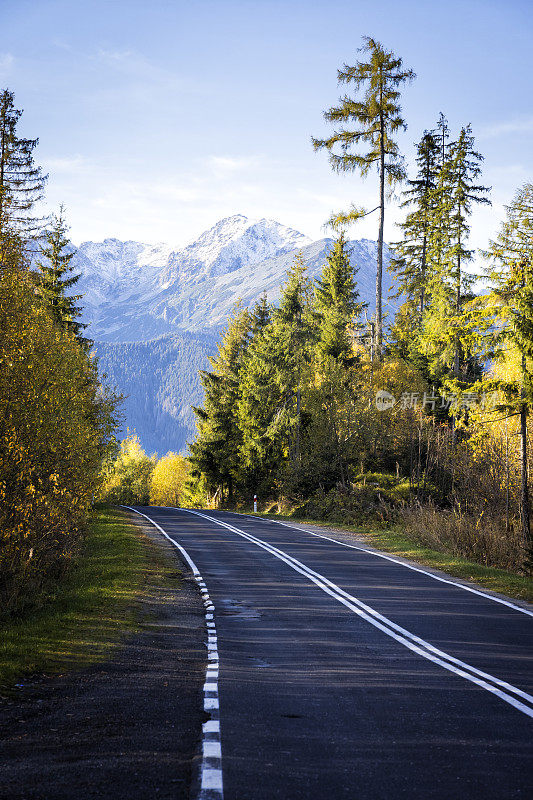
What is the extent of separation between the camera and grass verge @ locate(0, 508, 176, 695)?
880cm

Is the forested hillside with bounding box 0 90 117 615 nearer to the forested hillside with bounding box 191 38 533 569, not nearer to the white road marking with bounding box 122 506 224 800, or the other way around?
the white road marking with bounding box 122 506 224 800

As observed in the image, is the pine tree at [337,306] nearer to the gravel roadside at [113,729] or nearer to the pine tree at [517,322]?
the pine tree at [517,322]

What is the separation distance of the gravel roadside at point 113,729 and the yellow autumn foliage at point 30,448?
12.8 feet

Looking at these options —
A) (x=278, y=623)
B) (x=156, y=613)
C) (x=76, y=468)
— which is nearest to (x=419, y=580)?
(x=278, y=623)

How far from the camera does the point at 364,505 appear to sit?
107ft

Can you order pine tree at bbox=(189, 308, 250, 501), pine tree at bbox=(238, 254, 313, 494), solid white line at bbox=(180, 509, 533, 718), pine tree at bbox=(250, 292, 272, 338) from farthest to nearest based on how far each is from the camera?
pine tree at bbox=(250, 292, 272, 338), pine tree at bbox=(189, 308, 250, 501), pine tree at bbox=(238, 254, 313, 494), solid white line at bbox=(180, 509, 533, 718)

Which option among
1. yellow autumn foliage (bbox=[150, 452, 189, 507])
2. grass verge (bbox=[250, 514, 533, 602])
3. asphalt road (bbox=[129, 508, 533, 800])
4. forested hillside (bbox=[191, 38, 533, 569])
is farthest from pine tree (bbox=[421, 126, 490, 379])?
yellow autumn foliage (bbox=[150, 452, 189, 507])

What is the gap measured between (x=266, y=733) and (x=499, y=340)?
55.2 ft

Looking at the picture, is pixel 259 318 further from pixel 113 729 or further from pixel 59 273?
pixel 113 729

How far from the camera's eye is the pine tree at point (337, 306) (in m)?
43.7

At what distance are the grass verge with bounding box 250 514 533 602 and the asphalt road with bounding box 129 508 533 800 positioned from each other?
114cm

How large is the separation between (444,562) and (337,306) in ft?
92.9

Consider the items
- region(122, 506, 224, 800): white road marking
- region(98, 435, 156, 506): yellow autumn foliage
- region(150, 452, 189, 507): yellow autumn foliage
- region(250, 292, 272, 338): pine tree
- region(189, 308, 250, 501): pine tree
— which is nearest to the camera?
region(122, 506, 224, 800): white road marking

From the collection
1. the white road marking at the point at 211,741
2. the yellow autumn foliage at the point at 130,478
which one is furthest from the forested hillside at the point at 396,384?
the yellow autumn foliage at the point at 130,478
